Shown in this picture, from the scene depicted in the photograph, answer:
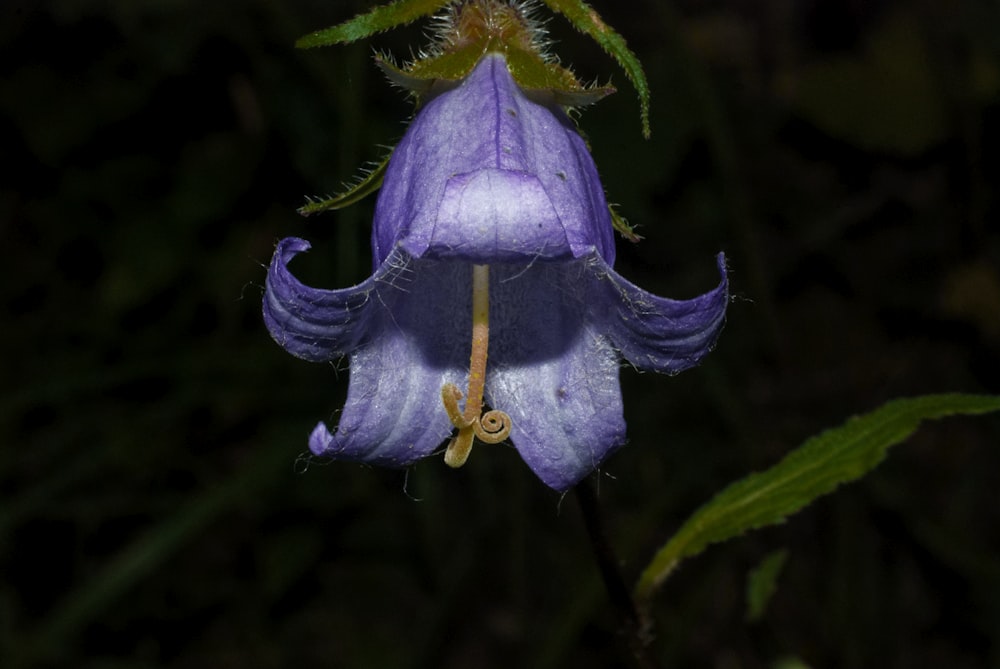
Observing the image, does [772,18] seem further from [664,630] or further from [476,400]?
[476,400]

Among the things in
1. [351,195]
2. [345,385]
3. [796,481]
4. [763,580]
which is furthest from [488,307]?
[345,385]

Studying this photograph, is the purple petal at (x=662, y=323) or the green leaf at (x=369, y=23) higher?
the green leaf at (x=369, y=23)

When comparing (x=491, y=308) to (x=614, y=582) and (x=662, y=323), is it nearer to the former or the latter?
(x=662, y=323)

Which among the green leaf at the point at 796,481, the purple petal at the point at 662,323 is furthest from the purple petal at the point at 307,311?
the green leaf at the point at 796,481

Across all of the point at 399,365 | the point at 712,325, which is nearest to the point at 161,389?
the point at 399,365

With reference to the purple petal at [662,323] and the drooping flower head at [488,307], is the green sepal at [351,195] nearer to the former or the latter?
the drooping flower head at [488,307]
